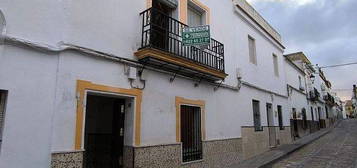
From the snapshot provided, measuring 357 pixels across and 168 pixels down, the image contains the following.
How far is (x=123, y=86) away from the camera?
5.45m

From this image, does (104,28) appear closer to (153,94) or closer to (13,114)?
(153,94)

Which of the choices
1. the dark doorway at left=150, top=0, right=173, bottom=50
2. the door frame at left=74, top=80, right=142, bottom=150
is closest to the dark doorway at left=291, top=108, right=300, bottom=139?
the dark doorway at left=150, top=0, right=173, bottom=50

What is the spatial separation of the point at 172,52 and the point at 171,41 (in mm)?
446

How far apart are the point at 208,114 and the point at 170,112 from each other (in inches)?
70.3

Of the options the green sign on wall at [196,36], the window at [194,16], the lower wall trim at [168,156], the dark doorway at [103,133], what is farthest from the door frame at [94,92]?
the window at [194,16]

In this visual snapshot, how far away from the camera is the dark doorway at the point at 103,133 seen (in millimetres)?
6016

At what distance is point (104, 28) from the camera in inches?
205

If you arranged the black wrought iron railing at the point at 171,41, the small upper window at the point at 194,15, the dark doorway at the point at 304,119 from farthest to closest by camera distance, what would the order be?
the dark doorway at the point at 304,119 < the small upper window at the point at 194,15 < the black wrought iron railing at the point at 171,41

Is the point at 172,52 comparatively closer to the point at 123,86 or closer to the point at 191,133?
the point at 123,86

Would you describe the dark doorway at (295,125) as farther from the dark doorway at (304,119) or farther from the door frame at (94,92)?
the door frame at (94,92)

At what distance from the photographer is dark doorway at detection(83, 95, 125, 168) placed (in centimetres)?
602

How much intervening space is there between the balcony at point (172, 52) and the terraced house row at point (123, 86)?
31 millimetres

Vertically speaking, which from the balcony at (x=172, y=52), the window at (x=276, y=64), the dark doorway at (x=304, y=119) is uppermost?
the window at (x=276, y=64)

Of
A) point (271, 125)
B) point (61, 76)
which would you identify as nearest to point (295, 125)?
point (271, 125)
